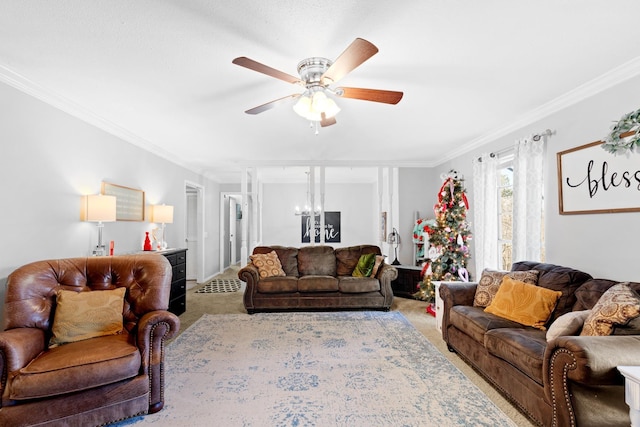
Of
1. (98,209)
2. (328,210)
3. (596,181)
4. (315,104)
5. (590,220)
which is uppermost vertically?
(315,104)

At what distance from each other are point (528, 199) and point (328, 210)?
17.6ft

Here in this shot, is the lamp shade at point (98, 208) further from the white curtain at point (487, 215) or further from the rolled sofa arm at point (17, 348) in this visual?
the white curtain at point (487, 215)

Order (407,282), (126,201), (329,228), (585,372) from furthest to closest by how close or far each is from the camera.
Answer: (329,228) < (407,282) < (126,201) < (585,372)

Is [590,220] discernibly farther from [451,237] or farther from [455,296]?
[451,237]

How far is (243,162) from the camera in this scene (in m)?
6.12

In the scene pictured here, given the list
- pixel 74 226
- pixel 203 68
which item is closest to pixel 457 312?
pixel 203 68

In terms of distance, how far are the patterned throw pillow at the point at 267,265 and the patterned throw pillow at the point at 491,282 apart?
9.44ft

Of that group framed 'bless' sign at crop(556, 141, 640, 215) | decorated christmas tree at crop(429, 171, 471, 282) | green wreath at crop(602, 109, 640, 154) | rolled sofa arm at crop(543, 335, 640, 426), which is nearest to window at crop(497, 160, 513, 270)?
decorated christmas tree at crop(429, 171, 471, 282)

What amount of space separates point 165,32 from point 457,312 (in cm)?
326

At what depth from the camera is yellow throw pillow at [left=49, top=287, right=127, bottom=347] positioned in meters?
2.31

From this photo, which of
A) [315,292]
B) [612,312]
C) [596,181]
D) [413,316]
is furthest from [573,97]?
[315,292]

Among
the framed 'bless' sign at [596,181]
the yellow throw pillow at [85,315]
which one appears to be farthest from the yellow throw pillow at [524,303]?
the yellow throw pillow at [85,315]

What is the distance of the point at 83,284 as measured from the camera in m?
2.67

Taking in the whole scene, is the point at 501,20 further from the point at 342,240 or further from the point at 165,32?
the point at 342,240
